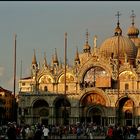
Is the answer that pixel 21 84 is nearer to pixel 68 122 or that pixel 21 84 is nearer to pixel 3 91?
pixel 3 91

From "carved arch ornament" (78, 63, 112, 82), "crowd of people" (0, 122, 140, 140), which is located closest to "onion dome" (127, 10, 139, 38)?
"carved arch ornament" (78, 63, 112, 82)

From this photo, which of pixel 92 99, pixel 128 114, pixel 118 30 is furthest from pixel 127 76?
pixel 118 30

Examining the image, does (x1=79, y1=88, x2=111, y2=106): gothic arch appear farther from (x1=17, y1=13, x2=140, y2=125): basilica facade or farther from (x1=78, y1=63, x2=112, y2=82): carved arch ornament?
(x1=78, y1=63, x2=112, y2=82): carved arch ornament

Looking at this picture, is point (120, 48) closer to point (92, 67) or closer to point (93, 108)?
point (92, 67)

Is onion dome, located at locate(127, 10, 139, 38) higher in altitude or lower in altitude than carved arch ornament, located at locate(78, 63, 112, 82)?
higher

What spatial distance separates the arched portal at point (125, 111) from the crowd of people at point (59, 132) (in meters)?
17.3

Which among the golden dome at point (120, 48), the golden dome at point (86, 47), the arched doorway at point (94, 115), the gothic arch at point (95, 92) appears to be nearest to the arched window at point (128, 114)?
the gothic arch at point (95, 92)

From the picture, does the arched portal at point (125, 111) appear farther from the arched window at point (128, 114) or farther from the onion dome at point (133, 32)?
the onion dome at point (133, 32)

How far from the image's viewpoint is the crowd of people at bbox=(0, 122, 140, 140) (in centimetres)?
3738

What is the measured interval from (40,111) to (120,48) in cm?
1840

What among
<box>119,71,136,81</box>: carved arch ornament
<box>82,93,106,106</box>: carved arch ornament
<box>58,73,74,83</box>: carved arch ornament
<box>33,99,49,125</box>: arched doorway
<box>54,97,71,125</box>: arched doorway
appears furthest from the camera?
<box>58,73,74,83</box>: carved arch ornament

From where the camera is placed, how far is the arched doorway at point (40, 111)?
87.1 metres

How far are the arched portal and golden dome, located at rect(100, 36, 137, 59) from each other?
12.8 metres

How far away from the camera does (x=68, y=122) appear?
278 ft
